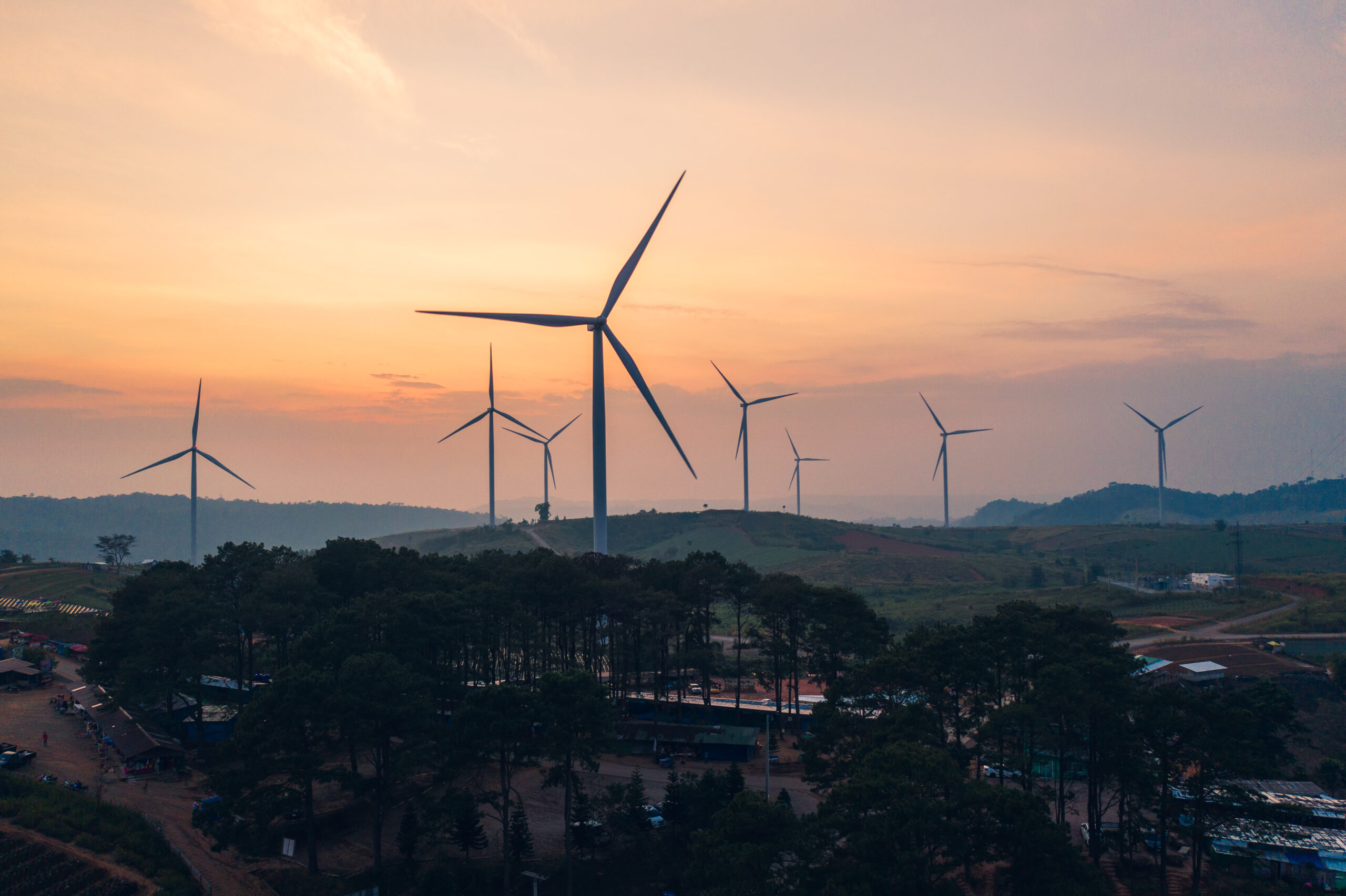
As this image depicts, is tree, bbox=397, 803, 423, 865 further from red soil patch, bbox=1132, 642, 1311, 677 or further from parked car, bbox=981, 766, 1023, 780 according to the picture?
red soil patch, bbox=1132, 642, 1311, 677

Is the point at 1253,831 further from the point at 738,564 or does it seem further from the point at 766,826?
the point at 738,564

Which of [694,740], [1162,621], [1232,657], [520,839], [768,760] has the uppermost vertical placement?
[768,760]

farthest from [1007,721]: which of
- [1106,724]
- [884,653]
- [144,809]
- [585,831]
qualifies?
[144,809]

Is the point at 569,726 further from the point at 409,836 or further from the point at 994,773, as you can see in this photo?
the point at 994,773

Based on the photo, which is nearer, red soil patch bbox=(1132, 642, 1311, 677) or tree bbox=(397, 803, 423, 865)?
tree bbox=(397, 803, 423, 865)

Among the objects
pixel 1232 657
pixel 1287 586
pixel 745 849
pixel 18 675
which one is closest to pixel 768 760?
pixel 745 849

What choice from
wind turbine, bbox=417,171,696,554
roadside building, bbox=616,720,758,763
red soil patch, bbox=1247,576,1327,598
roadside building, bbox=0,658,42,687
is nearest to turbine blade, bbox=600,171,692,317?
wind turbine, bbox=417,171,696,554
